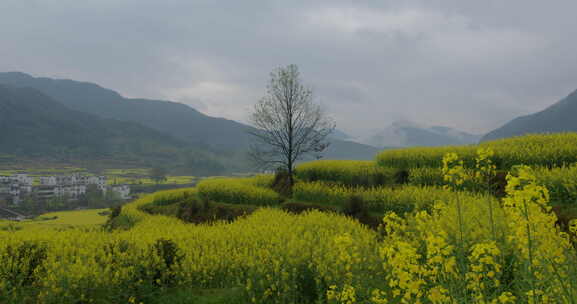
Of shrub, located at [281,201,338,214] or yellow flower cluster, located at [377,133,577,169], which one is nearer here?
yellow flower cluster, located at [377,133,577,169]

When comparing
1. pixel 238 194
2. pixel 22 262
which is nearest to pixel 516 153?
pixel 238 194

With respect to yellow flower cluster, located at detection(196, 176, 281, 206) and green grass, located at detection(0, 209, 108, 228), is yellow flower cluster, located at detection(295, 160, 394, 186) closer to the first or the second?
yellow flower cluster, located at detection(196, 176, 281, 206)

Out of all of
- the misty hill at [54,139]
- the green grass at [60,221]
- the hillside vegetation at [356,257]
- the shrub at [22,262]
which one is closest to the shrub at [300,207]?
the hillside vegetation at [356,257]

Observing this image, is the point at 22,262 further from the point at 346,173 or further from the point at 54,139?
the point at 54,139

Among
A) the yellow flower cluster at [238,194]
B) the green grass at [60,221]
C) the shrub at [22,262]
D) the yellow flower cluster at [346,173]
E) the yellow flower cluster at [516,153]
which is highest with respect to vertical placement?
the yellow flower cluster at [516,153]

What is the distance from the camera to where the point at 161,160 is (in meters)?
159

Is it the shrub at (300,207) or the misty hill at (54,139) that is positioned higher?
the misty hill at (54,139)

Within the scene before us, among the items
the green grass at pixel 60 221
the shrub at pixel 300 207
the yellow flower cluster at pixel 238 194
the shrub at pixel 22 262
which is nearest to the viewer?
the shrub at pixel 22 262

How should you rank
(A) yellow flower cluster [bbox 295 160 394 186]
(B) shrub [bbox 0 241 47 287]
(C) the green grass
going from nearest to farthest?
(B) shrub [bbox 0 241 47 287], (C) the green grass, (A) yellow flower cluster [bbox 295 160 394 186]

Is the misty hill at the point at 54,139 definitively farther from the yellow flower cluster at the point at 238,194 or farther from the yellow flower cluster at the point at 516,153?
the yellow flower cluster at the point at 516,153

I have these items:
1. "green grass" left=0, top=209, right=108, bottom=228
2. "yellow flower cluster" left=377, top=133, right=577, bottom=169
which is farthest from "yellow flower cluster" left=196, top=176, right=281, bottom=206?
"yellow flower cluster" left=377, top=133, right=577, bottom=169

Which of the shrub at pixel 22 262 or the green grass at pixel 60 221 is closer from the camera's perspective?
the shrub at pixel 22 262

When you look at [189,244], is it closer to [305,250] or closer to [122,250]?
[122,250]

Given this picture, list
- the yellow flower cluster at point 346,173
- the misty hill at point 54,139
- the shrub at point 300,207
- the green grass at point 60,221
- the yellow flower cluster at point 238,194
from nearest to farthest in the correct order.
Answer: the green grass at point 60,221, the shrub at point 300,207, the yellow flower cluster at point 346,173, the yellow flower cluster at point 238,194, the misty hill at point 54,139
